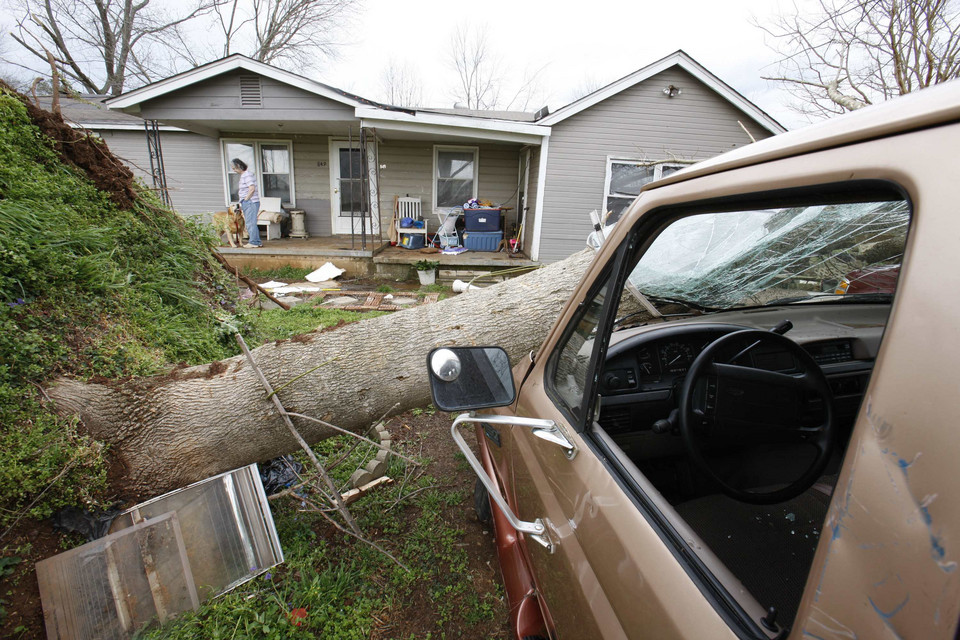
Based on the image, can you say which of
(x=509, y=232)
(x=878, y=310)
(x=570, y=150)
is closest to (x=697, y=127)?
(x=570, y=150)

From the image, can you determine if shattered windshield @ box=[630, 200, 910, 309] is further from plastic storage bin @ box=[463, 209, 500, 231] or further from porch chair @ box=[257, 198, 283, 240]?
porch chair @ box=[257, 198, 283, 240]

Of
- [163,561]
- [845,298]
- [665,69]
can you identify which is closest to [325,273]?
[163,561]

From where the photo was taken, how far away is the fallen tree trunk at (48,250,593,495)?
2.31 meters

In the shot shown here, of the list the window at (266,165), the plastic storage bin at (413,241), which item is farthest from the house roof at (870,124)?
the window at (266,165)

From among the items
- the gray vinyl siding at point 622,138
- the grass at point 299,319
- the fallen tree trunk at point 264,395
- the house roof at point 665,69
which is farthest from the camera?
the gray vinyl siding at point 622,138

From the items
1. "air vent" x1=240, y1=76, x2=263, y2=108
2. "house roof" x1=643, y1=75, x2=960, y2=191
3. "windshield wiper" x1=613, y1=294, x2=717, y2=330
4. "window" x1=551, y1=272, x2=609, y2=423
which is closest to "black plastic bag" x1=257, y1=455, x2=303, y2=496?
"window" x1=551, y1=272, x2=609, y2=423

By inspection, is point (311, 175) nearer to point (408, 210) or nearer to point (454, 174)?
point (408, 210)

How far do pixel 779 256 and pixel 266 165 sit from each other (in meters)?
12.1

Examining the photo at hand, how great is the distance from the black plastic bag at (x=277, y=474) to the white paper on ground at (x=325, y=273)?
6.68 meters

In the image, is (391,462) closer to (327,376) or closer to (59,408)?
(327,376)

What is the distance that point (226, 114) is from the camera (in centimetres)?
927

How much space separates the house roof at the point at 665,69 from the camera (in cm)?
924

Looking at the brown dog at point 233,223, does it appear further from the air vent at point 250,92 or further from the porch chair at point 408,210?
the porch chair at point 408,210

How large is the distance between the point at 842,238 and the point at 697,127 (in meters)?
9.13
